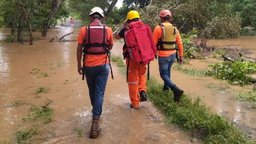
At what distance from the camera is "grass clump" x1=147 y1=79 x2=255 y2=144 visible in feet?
10.8

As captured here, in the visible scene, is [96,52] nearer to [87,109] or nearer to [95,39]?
[95,39]

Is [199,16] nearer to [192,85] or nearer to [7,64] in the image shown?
[192,85]

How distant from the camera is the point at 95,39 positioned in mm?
3539

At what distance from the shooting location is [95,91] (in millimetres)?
3742

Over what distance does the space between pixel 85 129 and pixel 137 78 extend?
128 cm

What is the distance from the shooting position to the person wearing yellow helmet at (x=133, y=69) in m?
4.09

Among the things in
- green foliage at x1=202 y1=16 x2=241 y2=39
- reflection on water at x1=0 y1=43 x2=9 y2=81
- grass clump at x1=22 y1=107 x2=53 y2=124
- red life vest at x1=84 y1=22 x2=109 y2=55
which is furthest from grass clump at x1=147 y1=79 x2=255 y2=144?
green foliage at x1=202 y1=16 x2=241 y2=39

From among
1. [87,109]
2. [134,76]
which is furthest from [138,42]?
[87,109]

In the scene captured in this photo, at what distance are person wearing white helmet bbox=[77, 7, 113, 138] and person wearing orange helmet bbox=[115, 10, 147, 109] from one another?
527 mm

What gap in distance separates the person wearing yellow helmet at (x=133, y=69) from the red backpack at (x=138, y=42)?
36 millimetres

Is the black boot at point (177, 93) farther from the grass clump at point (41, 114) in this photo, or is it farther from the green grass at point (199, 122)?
the grass clump at point (41, 114)

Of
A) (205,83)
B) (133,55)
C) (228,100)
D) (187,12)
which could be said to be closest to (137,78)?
(133,55)

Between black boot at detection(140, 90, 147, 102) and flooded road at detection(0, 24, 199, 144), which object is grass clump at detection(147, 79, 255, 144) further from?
black boot at detection(140, 90, 147, 102)

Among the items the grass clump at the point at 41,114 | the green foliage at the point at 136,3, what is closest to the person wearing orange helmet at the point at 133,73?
the grass clump at the point at 41,114
